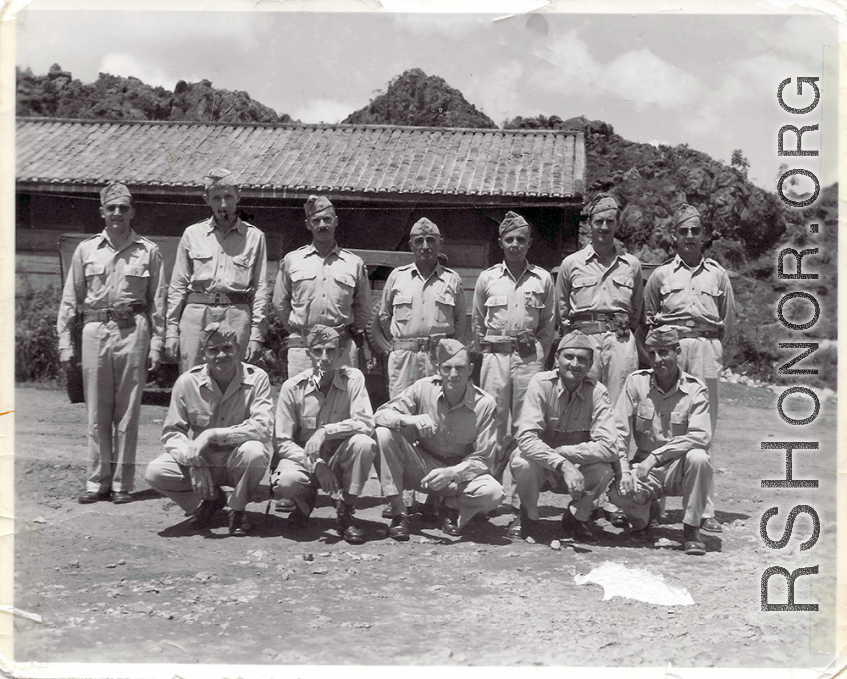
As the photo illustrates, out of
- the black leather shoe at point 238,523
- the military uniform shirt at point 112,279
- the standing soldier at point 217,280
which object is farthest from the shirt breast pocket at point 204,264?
the black leather shoe at point 238,523

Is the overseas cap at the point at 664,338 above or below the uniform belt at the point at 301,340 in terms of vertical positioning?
above

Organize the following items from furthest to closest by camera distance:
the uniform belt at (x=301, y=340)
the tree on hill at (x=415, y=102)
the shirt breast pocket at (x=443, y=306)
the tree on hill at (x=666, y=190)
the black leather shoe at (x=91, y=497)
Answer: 1. the tree on hill at (x=666, y=190)
2. the tree on hill at (x=415, y=102)
3. the shirt breast pocket at (x=443, y=306)
4. the uniform belt at (x=301, y=340)
5. the black leather shoe at (x=91, y=497)

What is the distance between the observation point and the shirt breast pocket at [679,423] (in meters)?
4.97

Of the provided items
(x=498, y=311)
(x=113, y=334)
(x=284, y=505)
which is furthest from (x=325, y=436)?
(x=113, y=334)

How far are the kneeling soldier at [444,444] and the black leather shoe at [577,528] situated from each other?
436 millimetres

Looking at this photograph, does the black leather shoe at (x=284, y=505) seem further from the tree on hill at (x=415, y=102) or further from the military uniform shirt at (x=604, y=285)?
the tree on hill at (x=415, y=102)

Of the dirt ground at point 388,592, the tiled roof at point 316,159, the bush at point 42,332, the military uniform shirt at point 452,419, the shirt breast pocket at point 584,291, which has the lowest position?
the dirt ground at point 388,592

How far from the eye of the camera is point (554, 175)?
9156mm

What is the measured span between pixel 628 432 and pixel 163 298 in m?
3.08

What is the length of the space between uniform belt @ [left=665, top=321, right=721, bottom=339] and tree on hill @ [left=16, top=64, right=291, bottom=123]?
3.99 metres

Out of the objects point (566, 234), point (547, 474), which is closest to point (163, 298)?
point (547, 474)

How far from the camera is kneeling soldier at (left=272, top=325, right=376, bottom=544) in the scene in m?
4.82

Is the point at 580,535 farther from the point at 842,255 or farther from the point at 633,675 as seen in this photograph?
the point at 842,255

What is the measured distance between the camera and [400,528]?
4824mm
